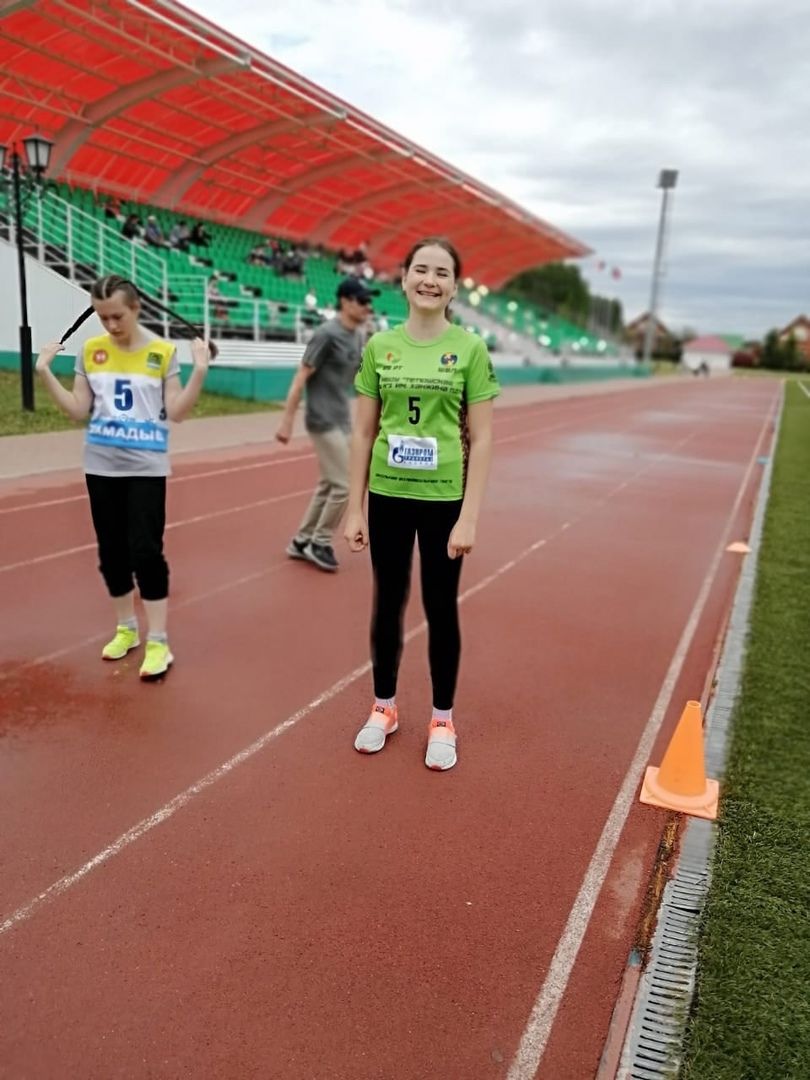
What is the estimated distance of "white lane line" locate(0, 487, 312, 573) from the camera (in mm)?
6809

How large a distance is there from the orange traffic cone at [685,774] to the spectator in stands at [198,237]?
2615 cm

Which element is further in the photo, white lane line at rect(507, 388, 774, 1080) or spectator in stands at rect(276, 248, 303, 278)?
spectator in stands at rect(276, 248, 303, 278)

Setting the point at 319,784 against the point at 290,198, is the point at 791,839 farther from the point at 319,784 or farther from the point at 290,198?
the point at 290,198

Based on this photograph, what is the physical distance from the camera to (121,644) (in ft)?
16.2

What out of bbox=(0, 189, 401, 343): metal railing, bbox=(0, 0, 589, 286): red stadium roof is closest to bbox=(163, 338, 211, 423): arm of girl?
bbox=(0, 189, 401, 343): metal railing

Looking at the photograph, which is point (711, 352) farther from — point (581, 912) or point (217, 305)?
point (581, 912)

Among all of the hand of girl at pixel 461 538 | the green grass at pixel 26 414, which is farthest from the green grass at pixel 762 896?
the green grass at pixel 26 414

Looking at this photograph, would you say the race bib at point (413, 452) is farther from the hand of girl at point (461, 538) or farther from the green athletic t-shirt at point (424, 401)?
the hand of girl at point (461, 538)

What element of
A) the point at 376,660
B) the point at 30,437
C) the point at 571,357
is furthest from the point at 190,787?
the point at 571,357

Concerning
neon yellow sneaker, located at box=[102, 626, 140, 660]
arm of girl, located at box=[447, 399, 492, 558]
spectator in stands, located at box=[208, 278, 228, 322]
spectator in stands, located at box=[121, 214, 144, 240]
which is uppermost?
spectator in stands, located at box=[121, 214, 144, 240]

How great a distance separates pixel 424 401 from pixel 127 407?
1635 mm

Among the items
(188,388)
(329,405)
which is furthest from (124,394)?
(329,405)

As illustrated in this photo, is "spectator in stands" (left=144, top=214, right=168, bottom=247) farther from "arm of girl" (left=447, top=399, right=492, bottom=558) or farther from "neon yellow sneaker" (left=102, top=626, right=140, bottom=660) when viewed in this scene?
"arm of girl" (left=447, top=399, right=492, bottom=558)

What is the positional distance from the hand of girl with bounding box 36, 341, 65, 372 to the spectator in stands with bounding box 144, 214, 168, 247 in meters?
21.1
